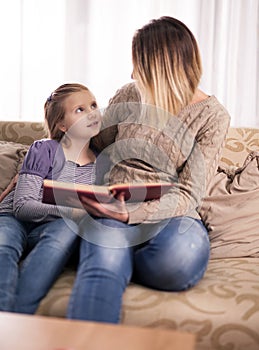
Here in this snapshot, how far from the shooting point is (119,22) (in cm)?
276

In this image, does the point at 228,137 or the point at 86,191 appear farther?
the point at 228,137

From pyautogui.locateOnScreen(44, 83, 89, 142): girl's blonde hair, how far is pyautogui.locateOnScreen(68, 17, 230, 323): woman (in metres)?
0.13

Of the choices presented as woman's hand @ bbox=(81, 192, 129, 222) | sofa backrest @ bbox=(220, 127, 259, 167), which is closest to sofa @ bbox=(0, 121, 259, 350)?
woman's hand @ bbox=(81, 192, 129, 222)

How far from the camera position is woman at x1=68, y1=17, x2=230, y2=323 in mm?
1445

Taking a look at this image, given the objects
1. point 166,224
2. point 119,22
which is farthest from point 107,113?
point 119,22

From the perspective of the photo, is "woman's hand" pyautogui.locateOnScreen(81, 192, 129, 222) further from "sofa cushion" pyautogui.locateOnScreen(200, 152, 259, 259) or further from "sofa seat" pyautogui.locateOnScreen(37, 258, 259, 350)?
"sofa cushion" pyautogui.locateOnScreen(200, 152, 259, 259)

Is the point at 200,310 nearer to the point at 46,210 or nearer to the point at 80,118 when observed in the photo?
the point at 46,210

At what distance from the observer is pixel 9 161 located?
6.53 ft

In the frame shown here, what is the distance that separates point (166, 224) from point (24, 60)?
152 centimetres

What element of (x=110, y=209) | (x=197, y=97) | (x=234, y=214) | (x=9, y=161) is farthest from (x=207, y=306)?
(x=9, y=161)

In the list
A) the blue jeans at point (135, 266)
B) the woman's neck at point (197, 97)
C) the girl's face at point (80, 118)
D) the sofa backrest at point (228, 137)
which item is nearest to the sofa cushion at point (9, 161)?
the sofa backrest at point (228, 137)

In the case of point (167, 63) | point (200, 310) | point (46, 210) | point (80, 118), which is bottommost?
point (200, 310)

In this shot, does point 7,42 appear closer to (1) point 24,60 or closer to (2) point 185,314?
(1) point 24,60

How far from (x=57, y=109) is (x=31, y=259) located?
1.88 feet
